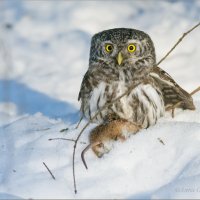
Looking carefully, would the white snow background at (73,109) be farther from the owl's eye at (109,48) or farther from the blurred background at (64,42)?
the owl's eye at (109,48)

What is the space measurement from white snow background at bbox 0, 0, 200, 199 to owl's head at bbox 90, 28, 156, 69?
44 centimetres

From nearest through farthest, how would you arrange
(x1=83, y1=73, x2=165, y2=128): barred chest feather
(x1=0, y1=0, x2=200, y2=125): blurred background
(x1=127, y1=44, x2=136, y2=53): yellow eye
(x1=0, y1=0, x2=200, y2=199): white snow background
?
1. (x1=0, y1=0, x2=200, y2=199): white snow background
2. (x1=83, y1=73, x2=165, y2=128): barred chest feather
3. (x1=127, y1=44, x2=136, y2=53): yellow eye
4. (x1=0, y1=0, x2=200, y2=125): blurred background

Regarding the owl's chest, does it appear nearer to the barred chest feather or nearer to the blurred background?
the barred chest feather

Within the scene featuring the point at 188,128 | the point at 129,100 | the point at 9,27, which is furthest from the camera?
the point at 9,27

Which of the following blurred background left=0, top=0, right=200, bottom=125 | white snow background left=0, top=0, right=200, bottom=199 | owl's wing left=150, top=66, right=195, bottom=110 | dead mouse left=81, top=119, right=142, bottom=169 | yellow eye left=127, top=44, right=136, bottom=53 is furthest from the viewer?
blurred background left=0, top=0, right=200, bottom=125

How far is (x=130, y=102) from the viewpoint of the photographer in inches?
163

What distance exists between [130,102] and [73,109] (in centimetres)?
138

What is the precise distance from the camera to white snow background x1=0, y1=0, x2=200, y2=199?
3.32 m

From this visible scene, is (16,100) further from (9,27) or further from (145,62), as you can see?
(145,62)

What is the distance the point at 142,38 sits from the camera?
170 inches

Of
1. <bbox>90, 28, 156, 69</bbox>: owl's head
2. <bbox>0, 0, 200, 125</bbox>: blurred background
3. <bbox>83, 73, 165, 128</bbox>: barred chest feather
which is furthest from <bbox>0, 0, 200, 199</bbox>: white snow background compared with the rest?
<bbox>90, 28, 156, 69</bbox>: owl's head

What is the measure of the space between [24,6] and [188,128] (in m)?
4.00

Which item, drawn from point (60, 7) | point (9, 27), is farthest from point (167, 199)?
point (60, 7)

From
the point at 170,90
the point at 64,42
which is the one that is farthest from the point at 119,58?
the point at 64,42
